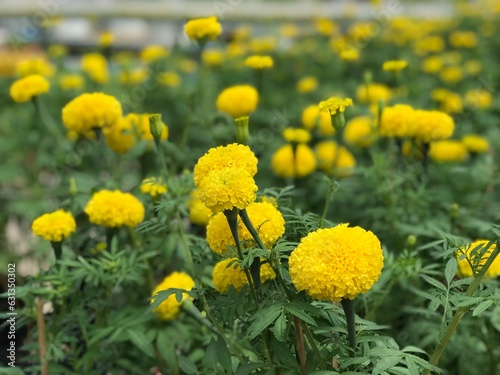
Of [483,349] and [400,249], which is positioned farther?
[400,249]

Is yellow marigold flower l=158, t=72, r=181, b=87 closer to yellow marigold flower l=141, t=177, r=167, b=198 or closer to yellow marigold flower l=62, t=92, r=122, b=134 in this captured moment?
yellow marigold flower l=62, t=92, r=122, b=134

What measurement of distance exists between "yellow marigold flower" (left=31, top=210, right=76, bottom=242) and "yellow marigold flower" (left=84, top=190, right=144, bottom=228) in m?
0.05

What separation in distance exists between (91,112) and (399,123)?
2.18 ft

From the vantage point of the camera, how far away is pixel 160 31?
4.59 meters

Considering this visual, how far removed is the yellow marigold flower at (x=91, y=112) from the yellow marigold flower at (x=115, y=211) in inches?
8.2

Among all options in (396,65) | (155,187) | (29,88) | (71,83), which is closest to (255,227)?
(155,187)

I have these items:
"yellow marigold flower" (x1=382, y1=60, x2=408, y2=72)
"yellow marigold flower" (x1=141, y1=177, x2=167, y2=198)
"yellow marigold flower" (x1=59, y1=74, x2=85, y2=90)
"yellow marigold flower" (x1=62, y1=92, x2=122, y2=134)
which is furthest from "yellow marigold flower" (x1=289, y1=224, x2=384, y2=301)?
"yellow marigold flower" (x1=59, y1=74, x2=85, y2=90)

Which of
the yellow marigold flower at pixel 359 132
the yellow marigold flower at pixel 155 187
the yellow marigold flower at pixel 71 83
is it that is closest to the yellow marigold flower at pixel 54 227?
the yellow marigold flower at pixel 155 187

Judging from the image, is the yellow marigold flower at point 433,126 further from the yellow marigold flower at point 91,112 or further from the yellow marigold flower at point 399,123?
the yellow marigold flower at point 91,112

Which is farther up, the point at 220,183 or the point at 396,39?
the point at 220,183

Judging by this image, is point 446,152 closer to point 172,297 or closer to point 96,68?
point 172,297

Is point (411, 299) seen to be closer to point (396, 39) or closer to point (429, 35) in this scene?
point (396, 39)

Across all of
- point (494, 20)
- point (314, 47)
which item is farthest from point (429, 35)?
point (314, 47)

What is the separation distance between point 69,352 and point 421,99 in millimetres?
1713
